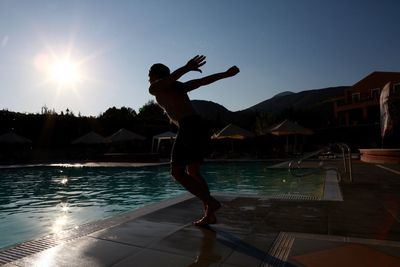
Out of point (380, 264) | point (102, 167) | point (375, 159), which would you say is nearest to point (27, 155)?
point (102, 167)

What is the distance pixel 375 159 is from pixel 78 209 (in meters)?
12.2

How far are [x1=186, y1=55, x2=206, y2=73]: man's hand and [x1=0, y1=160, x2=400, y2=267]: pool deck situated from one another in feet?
4.77

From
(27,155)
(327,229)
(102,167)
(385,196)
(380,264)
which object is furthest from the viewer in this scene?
(27,155)

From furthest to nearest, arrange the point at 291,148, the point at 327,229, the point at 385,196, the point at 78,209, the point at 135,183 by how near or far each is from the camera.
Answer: the point at 291,148
the point at 135,183
the point at 78,209
the point at 385,196
the point at 327,229

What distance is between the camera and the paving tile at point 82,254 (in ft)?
7.68

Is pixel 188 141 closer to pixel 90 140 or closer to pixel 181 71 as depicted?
pixel 181 71

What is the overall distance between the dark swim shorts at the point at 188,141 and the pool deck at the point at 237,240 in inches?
25.7

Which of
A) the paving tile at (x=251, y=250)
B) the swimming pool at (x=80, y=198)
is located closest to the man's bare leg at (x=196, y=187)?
the paving tile at (x=251, y=250)

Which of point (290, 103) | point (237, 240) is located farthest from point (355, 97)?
point (290, 103)

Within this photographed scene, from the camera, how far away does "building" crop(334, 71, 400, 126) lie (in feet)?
107

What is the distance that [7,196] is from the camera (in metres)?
8.52

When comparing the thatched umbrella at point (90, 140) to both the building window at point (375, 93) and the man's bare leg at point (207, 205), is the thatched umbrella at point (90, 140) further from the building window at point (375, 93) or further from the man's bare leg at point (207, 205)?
the building window at point (375, 93)

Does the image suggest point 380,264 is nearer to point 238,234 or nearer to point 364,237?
point 364,237

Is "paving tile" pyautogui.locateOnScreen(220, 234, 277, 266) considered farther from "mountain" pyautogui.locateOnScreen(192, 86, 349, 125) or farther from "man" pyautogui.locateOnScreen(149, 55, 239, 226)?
"mountain" pyautogui.locateOnScreen(192, 86, 349, 125)
